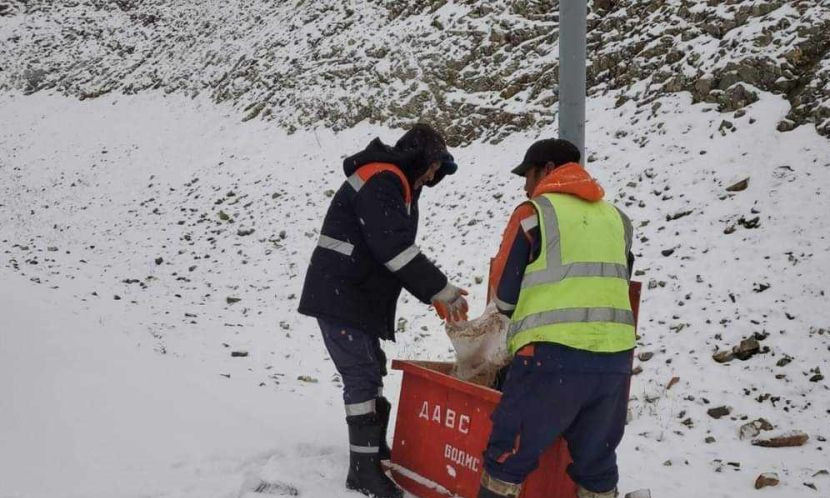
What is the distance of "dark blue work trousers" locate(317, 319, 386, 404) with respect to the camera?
12.1 ft

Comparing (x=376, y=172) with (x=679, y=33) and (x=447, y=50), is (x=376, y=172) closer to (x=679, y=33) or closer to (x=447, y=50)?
(x=679, y=33)

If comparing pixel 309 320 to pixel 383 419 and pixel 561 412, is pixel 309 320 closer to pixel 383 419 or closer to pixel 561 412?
pixel 383 419

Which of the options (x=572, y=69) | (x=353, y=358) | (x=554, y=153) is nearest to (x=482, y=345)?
(x=353, y=358)

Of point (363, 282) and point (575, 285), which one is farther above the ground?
point (575, 285)

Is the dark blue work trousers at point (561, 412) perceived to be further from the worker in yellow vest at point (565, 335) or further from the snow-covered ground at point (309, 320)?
the snow-covered ground at point (309, 320)

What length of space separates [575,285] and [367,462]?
1.68m

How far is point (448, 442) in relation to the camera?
3.40m

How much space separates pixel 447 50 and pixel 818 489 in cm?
1030

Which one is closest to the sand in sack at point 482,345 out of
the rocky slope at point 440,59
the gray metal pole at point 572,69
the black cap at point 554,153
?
the black cap at point 554,153

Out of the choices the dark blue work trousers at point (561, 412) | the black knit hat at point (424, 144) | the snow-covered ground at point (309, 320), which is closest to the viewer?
the dark blue work trousers at point (561, 412)

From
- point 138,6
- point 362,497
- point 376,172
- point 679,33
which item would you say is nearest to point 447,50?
point 679,33

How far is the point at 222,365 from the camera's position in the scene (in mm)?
6547

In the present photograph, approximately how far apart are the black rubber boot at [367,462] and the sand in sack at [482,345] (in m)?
0.61

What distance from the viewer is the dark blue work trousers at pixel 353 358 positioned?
3.67 metres
